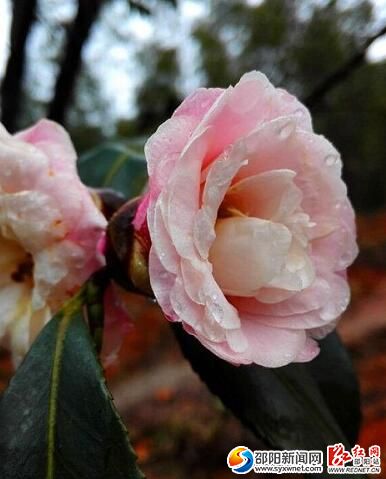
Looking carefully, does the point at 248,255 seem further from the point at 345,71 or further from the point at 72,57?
the point at 72,57

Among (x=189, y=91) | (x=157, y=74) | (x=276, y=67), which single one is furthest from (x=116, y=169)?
(x=157, y=74)

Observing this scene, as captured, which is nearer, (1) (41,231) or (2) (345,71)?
(1) (41,231)

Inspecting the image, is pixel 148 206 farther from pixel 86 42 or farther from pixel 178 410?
pixel 178 410

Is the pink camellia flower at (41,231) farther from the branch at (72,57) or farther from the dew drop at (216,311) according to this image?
→ the branch at (72,57)

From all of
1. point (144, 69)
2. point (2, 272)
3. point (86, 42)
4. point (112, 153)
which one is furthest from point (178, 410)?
point (144, 69)

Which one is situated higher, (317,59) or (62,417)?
(62,417)

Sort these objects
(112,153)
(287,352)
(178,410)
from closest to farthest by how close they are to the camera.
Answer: (287,352) → (112,153) → (178,410)

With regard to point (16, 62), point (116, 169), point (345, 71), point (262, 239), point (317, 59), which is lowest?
point (317, 59)
